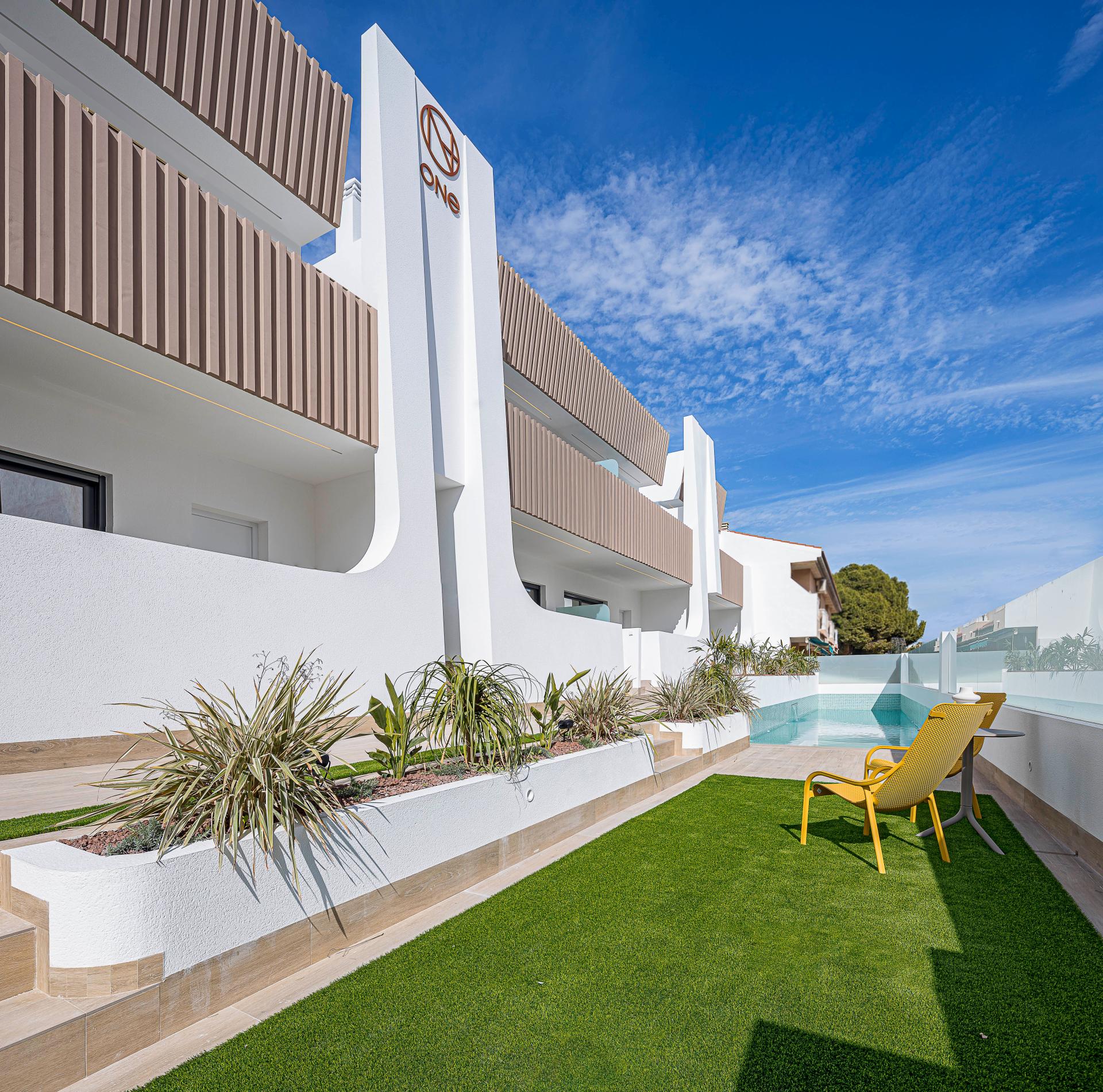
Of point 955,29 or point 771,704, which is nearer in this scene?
point 955,29

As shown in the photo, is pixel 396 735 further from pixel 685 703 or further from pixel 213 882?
pixel 685 703

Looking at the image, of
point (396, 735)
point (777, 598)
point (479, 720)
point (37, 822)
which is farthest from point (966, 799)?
point (777, 598)

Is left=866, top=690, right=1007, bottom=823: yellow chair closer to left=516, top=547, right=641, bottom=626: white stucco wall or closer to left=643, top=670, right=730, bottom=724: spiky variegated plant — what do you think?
left=643, top=670, right=730, bottom=724: spiky variegated plant

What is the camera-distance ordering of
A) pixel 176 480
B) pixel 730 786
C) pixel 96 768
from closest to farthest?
pixel 96 768
pixel 730 786
pixel 176 480

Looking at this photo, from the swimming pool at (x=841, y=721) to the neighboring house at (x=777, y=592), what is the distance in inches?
167

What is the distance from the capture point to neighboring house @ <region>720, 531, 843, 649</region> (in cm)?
3039

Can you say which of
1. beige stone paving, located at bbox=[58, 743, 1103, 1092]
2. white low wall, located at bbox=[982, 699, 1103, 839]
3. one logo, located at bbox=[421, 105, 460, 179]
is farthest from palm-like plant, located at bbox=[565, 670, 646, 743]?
one logo, located at bbox=[421, 105, 460, 179]

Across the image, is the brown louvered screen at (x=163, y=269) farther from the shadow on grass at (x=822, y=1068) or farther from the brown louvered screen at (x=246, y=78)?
the shadow on grass at (x=822, y=1068)

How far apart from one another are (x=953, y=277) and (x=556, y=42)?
11138 millimetres

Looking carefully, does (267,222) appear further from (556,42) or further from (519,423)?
(556,42)

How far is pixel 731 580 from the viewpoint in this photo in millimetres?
25734

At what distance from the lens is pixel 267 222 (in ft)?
30.7

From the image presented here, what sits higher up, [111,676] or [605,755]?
[111,676]

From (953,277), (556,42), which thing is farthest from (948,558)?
(556,42)
